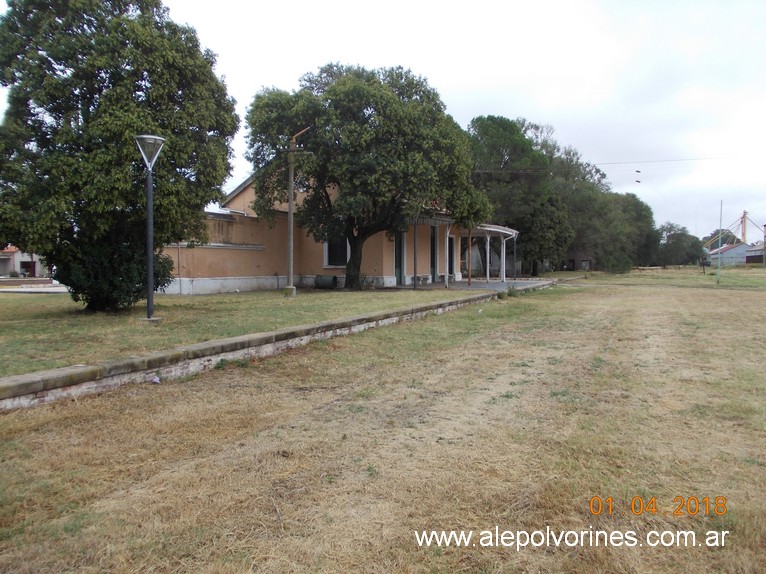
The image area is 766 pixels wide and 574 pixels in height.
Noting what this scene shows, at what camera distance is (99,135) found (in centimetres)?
933

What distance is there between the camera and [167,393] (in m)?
5.25

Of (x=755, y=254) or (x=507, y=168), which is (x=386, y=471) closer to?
(x=507, y=168)

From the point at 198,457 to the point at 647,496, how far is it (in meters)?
2.78

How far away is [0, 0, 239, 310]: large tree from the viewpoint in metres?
9.12

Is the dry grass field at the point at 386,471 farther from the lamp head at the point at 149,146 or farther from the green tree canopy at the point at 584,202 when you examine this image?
the green tree canopy at the point at 584,202

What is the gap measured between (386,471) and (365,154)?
1479cm

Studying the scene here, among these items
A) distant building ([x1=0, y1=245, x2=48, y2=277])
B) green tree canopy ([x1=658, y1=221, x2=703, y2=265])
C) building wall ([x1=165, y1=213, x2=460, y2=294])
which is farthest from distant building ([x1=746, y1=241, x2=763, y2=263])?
distant building ([x1=0, y1=245, x2=48, y2=277])

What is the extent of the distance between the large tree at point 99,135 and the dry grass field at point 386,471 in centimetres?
512

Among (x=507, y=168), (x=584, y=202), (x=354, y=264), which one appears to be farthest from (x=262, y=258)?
(x=584, y=202)

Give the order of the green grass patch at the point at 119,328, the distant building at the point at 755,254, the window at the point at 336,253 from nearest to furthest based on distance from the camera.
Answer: the green grass patch at the point at 119,328 < the window at the point at 336,253 < the distant building at the point at 755,254

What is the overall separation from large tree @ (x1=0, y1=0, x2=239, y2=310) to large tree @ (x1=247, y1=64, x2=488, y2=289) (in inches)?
272

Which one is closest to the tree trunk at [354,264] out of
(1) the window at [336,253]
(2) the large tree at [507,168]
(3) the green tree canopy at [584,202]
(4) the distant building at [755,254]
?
(1) the window at [336,253]

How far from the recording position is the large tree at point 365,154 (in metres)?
17.2

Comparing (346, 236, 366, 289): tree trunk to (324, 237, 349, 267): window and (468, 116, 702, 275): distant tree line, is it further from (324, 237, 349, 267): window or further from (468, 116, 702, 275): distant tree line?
(468, 116, 702, 275): distant tree line
